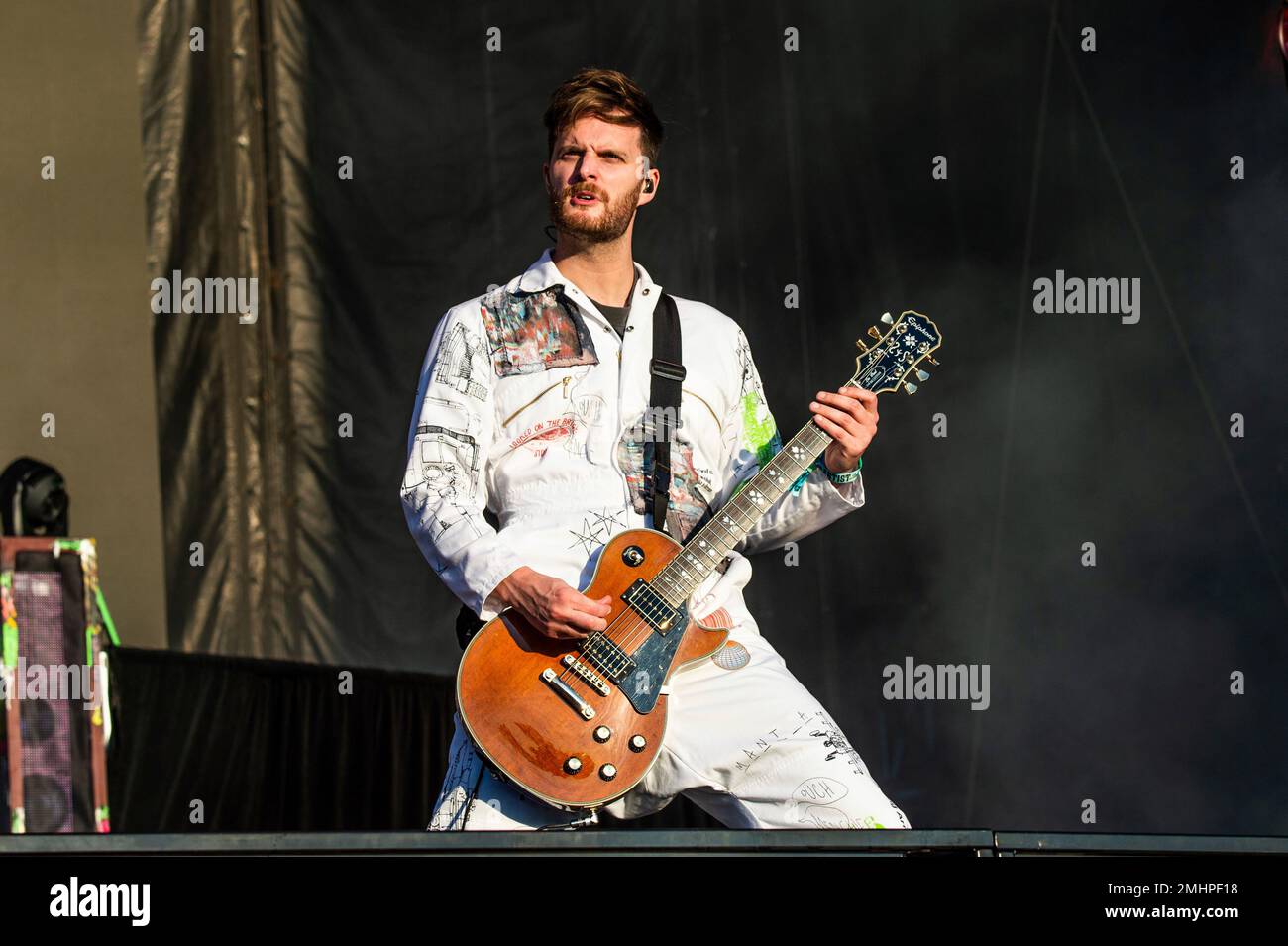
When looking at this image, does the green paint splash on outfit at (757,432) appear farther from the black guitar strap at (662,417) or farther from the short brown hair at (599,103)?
the short brown hair at (599,103)

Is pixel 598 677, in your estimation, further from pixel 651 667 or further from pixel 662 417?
pixel 662 417

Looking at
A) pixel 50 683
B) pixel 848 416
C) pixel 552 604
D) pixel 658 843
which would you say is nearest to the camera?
pixel 658 843

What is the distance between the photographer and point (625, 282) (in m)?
3.91

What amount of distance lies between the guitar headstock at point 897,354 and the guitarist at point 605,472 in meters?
0.13

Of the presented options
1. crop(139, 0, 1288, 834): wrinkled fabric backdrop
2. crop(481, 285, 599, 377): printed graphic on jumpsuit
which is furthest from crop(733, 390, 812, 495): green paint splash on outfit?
crop(139, 0, 1288, 834): wrinkled fabric backdrop

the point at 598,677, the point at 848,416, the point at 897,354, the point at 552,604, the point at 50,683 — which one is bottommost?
the point at 50,683

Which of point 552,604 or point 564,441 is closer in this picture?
point 552,604

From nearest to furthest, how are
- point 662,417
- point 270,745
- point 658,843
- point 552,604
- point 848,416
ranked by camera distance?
point 658,843, point 552,604, point 848,416, point 662,417, point 270,745

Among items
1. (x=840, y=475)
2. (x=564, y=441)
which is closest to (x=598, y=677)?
(x=564, y=441)

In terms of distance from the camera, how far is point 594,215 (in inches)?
149

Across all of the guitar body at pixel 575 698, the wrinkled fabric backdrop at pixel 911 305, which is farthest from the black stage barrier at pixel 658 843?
the wrinkled fabric backdrop at pixel 911 305

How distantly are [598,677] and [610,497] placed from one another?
1.44ft

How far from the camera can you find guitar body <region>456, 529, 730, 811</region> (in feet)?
10.9
